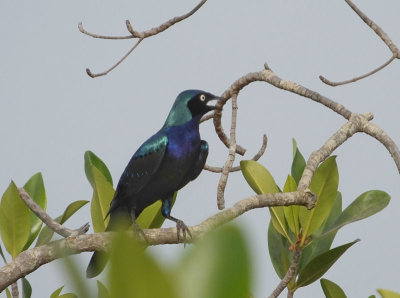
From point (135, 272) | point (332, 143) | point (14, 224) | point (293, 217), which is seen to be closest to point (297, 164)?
point (332, 143)

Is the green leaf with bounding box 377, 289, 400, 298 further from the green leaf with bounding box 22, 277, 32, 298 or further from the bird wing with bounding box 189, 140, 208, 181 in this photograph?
the bird wing with bounding box 189, 140, 208, 181

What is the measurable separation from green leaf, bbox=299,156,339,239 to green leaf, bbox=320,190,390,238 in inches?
4.1

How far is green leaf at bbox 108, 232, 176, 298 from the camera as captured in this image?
0.49 meters

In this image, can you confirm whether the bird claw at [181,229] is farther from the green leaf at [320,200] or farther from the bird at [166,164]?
the green leaf at [320,200]

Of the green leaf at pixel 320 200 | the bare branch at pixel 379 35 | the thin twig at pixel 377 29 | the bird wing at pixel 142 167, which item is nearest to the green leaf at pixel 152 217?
the bird wing at pixel 142 167

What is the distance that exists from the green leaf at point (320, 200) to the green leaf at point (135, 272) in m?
3.24

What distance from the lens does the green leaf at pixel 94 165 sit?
395 cm

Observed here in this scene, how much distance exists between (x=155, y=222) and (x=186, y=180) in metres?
0.35

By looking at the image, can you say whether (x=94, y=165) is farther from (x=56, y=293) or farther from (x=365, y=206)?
(x=365, y=206)

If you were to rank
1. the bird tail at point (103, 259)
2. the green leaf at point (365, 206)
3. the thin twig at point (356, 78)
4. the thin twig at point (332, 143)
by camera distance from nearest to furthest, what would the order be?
1. the bird tail at point (103, 259)
2. the green leaf at point (365, 206)
3. the thin twig at point (332, 143)
4. the thin twig at point (356, 78)

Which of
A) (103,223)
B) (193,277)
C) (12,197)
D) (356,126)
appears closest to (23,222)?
(12,197)

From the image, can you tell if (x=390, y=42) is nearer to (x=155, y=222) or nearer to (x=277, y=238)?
(x=277, y=238)

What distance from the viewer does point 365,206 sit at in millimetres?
3660

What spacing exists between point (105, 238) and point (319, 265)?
4.00 feet
